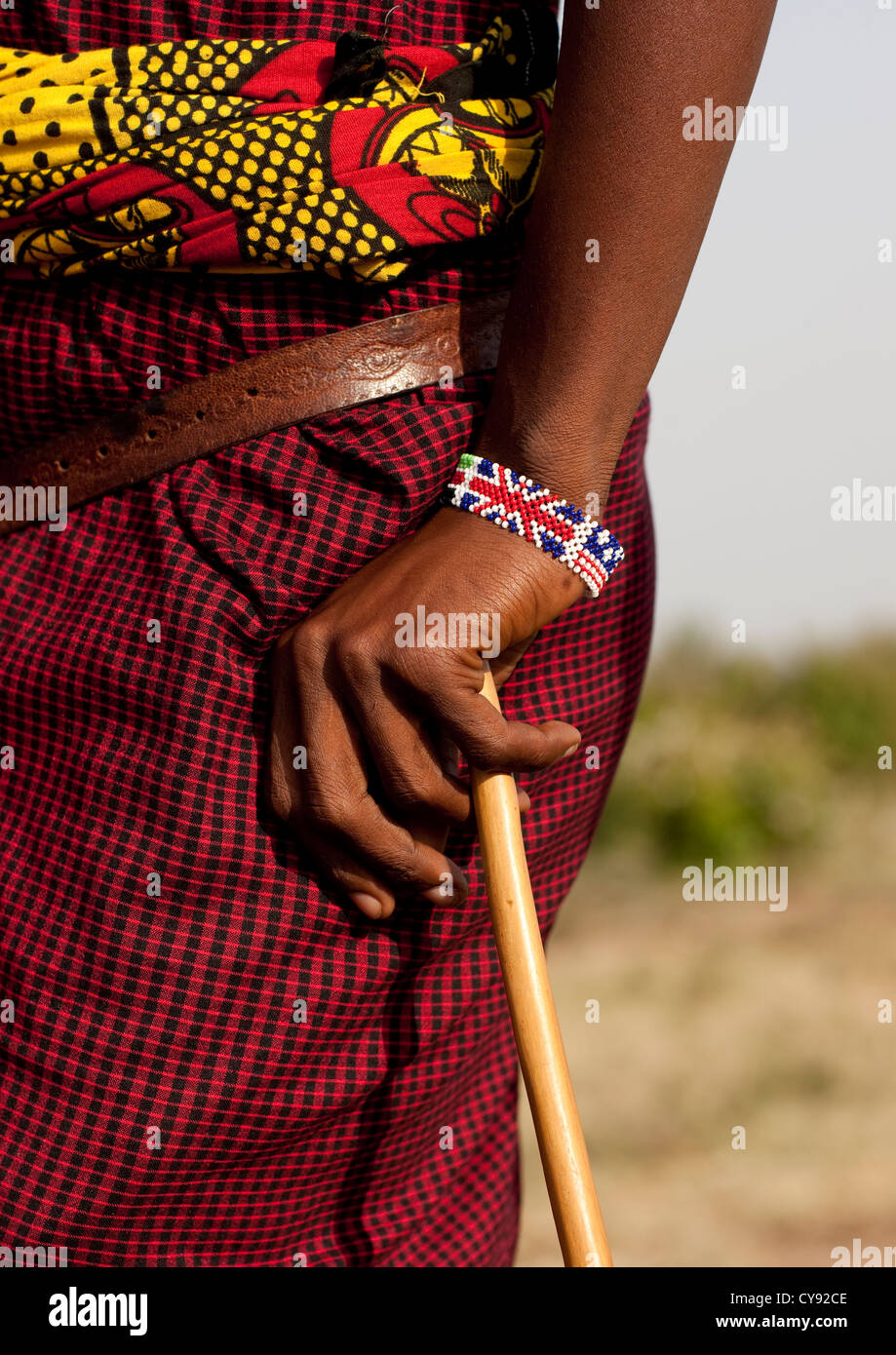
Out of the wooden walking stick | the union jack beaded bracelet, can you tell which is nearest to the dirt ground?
→ the wooden walking stick

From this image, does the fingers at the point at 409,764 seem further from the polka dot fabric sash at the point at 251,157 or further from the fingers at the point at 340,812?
the polka dot fabric sash at the point at 251,157

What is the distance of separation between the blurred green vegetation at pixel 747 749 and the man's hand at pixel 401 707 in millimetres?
3957

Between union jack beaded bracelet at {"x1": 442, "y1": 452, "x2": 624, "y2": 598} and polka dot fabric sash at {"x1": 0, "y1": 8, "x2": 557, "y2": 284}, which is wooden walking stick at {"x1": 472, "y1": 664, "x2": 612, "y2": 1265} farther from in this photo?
polka dot fabric sash at {"x1": 0, "y1": 8, "x2": 557, "y2": 284}

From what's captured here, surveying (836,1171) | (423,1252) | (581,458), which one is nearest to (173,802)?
(581,458)

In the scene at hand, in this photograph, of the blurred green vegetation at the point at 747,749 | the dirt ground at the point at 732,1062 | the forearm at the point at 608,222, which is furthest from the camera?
the blurred green vegetation at the point at 747,749

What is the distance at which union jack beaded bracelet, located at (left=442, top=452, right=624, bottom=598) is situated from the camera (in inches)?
39.5

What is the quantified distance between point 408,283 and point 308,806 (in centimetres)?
43

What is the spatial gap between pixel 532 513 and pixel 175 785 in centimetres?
35

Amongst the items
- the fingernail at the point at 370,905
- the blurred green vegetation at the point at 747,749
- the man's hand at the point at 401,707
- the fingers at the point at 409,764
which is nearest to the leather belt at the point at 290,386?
the man's hand at the point at 401,707

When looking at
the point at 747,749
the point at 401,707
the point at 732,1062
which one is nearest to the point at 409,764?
the point at 401,707

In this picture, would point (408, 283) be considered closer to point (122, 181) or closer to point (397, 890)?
point (122, 181)

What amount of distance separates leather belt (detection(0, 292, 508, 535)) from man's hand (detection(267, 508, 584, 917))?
0.13 m

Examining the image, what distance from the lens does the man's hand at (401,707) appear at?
979mm

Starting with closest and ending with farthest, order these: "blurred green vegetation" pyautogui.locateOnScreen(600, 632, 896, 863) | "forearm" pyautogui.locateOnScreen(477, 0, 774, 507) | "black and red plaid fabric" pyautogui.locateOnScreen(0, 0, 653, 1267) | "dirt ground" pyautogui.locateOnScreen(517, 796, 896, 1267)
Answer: "forearm" pyautogui.locateOnScreen(477, 0, 774, 507)
"black and red plaid fabric" pyautogui.locateOnScreen(0, 0, 653, 1267)
"dirt ground" pyautogui.locateOnScreen(517, 796, 896, 1267)
"blurred green vegetation" pyautogui.locateOnScreen(600, 632, 896, 863)
